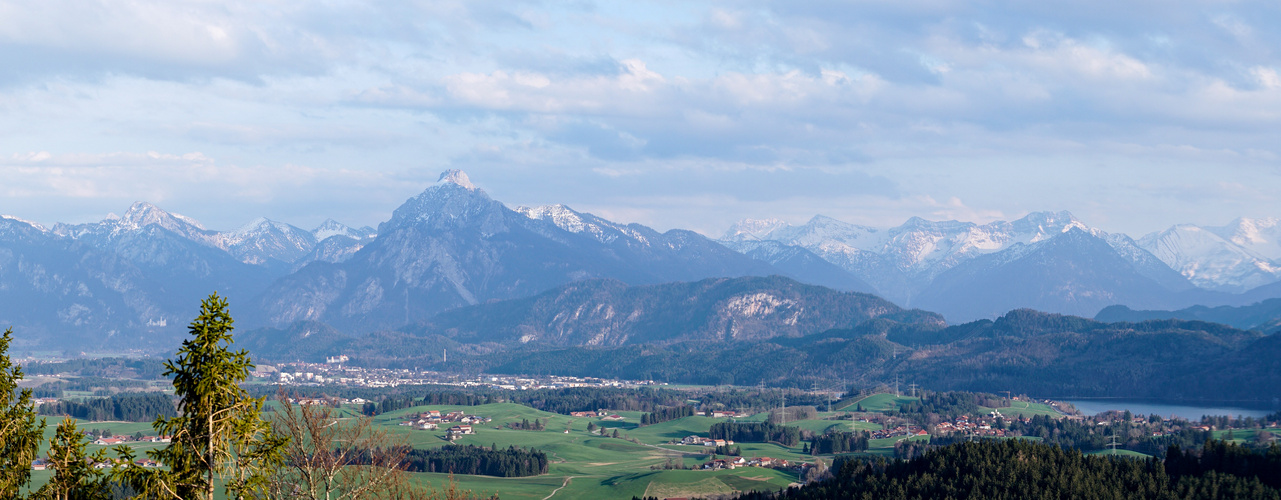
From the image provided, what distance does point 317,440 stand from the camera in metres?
44.0

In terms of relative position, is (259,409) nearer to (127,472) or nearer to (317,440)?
(127,472)

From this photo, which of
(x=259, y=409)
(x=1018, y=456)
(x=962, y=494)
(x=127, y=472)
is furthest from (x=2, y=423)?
(x=1018, y=456)

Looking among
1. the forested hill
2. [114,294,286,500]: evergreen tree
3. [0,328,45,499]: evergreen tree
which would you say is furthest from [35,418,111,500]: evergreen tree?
the forested hill

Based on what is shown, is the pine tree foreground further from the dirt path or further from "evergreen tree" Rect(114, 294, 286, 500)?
the dirt path

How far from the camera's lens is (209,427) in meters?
32.6

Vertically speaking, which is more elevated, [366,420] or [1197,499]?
[366,420]

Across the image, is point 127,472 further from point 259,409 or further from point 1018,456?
point 1018,456

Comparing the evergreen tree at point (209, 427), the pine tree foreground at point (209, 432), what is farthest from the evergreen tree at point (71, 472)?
the evergreen tree at point (209, 427)

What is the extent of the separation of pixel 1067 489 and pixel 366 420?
286 feet

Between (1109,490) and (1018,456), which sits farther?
(1018,456)

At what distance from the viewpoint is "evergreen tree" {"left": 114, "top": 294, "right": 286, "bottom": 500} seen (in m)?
32.3

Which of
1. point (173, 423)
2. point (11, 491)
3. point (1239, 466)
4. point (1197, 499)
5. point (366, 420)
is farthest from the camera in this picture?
point (1239, 466)

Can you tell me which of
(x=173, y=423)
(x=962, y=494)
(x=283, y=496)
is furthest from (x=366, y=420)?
(x=962, y=494)

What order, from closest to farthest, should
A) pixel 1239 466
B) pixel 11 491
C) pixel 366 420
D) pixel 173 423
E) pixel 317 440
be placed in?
pixel 173 423
pixel 11 491
pixel 317 440
pixel 366 420
pixel 1239 466
